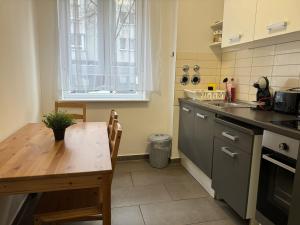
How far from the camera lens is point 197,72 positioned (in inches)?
114

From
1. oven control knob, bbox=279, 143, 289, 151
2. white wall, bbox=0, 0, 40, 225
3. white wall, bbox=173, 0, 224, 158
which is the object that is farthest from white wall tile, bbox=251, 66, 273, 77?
white wall, bbox=0, 0, 40, 225

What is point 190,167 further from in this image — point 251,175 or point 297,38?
point 297,38

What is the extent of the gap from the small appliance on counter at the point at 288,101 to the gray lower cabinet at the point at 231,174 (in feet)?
1.70

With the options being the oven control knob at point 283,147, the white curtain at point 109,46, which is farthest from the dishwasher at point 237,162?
the white curtain at point 109,46

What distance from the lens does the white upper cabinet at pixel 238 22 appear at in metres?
2.01

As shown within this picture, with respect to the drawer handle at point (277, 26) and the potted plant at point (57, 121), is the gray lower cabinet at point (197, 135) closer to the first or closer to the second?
the drawer handle at point (277, 26)

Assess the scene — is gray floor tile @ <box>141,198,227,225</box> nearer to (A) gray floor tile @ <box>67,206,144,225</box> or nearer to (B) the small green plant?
(A) gray floor tile @ <box>67,206,144,225</box>

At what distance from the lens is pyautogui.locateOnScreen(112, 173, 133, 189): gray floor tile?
245 cm

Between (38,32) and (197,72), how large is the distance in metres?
1.97

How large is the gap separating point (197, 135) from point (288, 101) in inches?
37.1

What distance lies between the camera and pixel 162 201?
2152mm

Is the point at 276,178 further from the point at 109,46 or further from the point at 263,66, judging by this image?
the point at 109,46

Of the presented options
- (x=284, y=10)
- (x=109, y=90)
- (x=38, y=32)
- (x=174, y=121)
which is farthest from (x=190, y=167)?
(x=38, y=32)

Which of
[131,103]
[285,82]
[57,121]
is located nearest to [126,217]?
[57,121]
